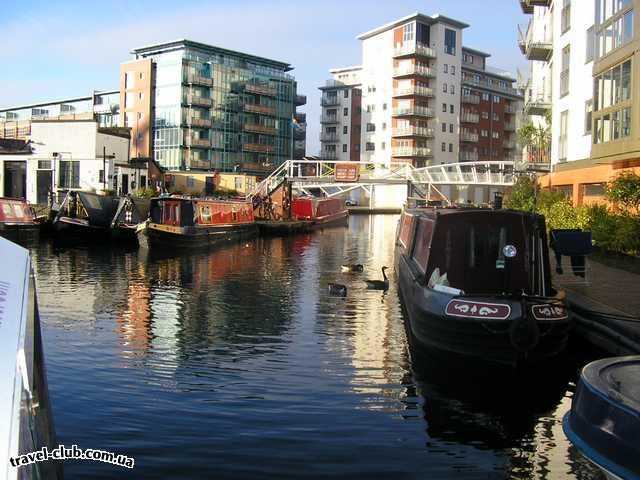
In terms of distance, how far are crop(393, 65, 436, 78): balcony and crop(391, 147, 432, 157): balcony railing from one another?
8.87 m

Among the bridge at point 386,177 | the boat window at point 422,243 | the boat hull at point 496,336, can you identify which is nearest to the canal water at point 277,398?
the boat hull at point 496,336

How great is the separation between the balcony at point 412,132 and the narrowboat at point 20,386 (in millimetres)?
86186

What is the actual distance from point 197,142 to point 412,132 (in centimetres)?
2594

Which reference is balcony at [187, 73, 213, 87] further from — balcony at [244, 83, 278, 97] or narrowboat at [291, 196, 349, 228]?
narrowboat at [291, 196, 349, 228]

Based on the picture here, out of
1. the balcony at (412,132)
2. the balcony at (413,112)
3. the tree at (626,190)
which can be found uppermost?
the balcony at (413,112)

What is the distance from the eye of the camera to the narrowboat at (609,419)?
4379 millimetres

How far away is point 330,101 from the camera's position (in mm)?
103188

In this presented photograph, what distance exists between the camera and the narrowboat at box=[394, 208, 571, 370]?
10.3m

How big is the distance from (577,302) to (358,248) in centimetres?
2221

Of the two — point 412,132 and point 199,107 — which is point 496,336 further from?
point 412,132

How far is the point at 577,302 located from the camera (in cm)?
1320

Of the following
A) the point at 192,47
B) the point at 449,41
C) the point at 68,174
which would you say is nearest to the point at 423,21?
the point at 449,41

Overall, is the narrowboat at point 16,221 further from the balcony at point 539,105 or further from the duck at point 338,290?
the balcony at point 539,105

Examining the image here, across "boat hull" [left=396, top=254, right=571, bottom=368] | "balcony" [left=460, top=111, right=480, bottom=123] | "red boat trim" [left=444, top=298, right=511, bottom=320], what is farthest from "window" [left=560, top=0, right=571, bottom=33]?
"balcony" [left=460, top=111, right=480, bottom=123]
